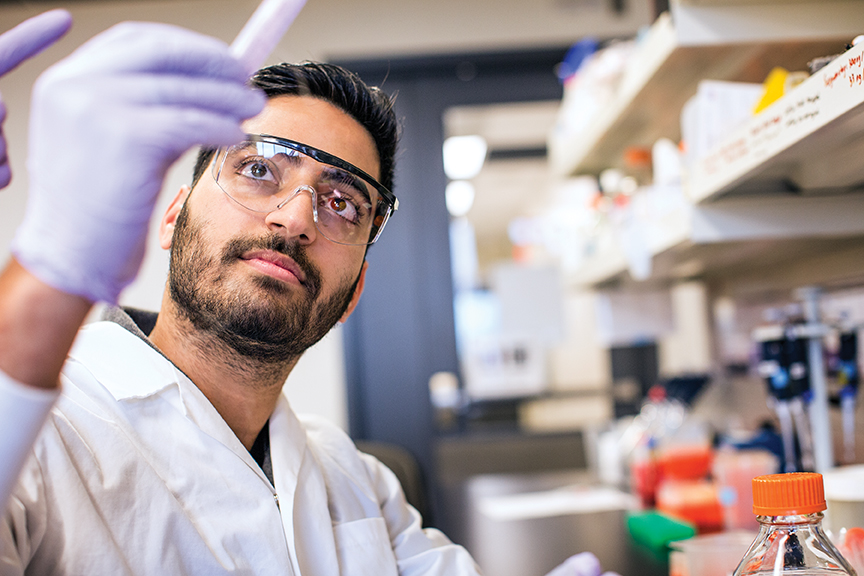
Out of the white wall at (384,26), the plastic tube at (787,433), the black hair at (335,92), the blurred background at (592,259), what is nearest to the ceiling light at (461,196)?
the blurred background at (592,259)

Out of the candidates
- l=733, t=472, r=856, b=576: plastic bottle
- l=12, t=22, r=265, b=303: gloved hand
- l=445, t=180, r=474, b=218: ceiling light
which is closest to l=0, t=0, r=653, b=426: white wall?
l=445, t=180, r=474, b=218: ceiling light

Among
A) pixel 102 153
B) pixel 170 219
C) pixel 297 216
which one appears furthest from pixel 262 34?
pixel 170 219

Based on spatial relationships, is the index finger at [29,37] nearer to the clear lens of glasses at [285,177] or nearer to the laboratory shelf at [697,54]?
the clear lens of glasses at [285,177]

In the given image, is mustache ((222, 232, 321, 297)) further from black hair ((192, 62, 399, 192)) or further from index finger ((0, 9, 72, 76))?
index finger ((0, 9, 72, 76))

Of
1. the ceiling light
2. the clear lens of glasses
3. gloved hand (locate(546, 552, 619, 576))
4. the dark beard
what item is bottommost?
gloved hand (locate(546, 552, 619, 576))

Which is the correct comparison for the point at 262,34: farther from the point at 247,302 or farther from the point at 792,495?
the point at 792,495

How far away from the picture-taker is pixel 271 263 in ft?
3.09

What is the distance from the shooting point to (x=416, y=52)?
126 inches

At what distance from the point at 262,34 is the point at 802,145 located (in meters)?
0.76

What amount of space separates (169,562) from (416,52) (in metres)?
2.79

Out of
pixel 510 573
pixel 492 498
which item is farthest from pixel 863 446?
pixel 492 498

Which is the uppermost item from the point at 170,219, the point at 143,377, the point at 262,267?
the point at 170,219

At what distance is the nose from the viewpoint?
949 millimetres

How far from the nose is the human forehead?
0.40 ft
